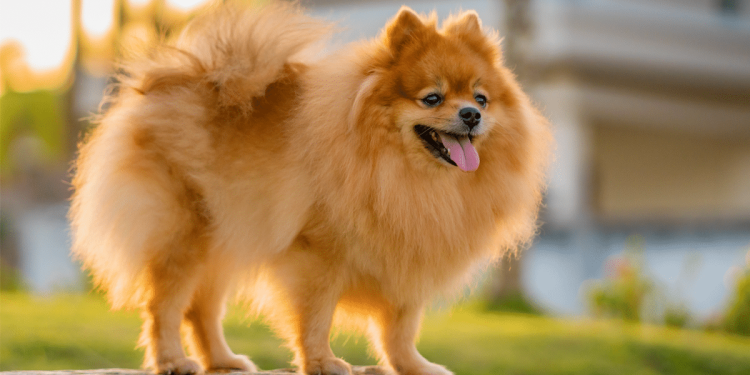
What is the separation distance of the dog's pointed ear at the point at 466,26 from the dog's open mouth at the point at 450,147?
542 mm

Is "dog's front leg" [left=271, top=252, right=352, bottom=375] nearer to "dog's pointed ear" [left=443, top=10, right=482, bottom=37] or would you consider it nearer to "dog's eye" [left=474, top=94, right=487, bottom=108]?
"dog's eye" [left=474, top=94, right=487, bottom=108]

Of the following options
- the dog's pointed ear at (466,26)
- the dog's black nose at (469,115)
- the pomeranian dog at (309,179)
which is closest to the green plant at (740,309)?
the pomeranian dog at (309,179)

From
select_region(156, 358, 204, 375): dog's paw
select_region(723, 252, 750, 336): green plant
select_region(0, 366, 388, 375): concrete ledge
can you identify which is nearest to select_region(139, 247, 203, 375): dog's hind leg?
select_region(156, 358, 204, 375): dog's paw

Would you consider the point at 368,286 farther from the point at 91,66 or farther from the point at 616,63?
the point at 91,66

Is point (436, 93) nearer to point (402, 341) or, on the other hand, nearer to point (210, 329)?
point (402, 341)

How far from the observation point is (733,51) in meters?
15.2

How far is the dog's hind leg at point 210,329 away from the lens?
344 cm

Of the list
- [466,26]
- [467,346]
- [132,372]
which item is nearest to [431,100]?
[466,26]

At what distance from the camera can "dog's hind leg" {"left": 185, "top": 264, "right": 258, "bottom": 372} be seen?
3439 mm

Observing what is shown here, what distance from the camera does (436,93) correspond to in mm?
2920

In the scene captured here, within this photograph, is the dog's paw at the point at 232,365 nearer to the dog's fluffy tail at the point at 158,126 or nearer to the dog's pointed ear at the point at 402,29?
the dog's fluffy tail at the point at 158,126

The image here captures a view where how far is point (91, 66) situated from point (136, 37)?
513 inches

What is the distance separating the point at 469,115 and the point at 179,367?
1.69m

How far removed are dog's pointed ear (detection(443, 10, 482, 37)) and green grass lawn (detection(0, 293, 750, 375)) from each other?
2.61 meters
